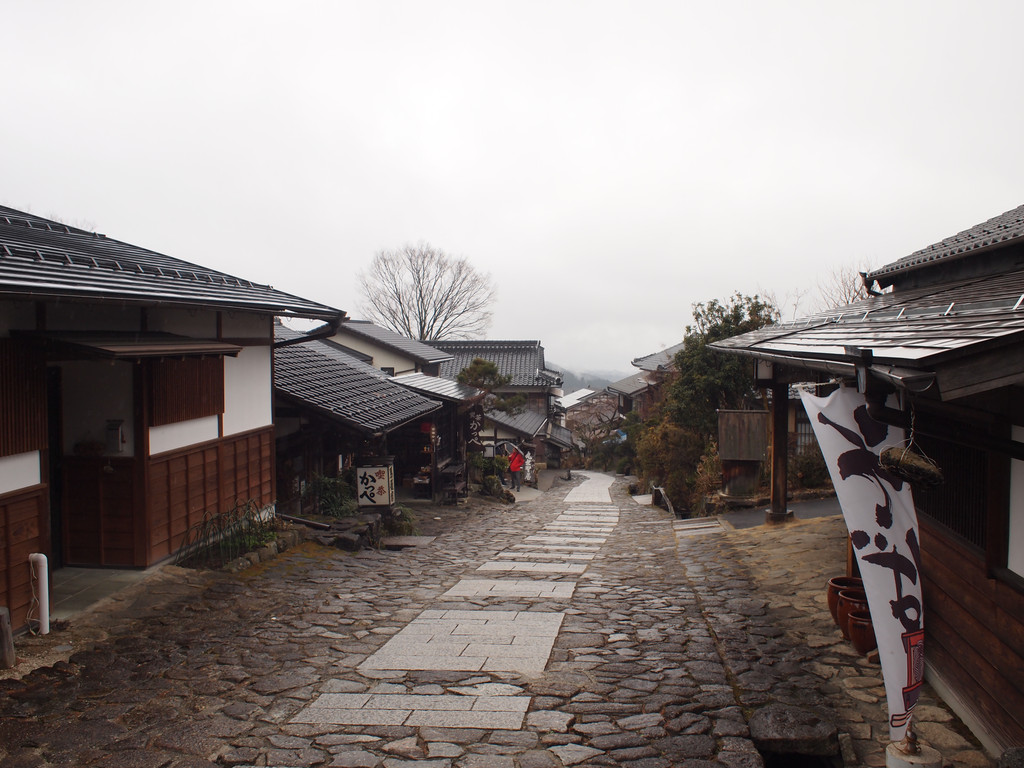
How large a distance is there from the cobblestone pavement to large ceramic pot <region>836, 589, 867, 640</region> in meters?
0.20

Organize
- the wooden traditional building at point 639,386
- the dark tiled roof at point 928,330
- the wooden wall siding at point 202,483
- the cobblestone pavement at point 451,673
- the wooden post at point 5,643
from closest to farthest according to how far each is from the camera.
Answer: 1. the dark tiled roof at point 928,330
2. the cobblestone pavement at point 451,673
3. the wooden post at point 5,643
4. the wooden wall siding at point 202,483
5. the wooden traditional building at point 639,386

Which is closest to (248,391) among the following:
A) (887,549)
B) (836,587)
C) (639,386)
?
(836,587)

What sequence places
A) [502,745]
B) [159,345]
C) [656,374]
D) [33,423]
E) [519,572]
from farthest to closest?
[656,374], [519,572], [159,345], [33,423], [502,745]

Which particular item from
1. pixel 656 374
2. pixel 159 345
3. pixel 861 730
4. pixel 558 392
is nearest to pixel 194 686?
pixel 159 345

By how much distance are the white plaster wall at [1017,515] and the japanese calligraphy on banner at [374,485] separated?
41.2 ft

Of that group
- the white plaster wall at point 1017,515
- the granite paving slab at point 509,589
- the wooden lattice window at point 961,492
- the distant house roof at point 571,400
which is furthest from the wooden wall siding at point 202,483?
the distant house roof at point 571,400

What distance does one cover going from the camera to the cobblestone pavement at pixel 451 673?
208 inches

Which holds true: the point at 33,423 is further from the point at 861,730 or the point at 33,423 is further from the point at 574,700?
the point at 861,730

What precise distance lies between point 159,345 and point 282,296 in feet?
14.4

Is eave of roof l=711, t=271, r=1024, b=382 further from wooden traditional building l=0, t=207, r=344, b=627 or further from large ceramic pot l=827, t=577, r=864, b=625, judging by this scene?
wooden traditional building l=0, t=207, r=344, b=627

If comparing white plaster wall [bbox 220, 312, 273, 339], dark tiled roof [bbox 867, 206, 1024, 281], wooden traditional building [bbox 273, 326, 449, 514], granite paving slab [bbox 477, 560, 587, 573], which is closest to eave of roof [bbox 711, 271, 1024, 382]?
dark tiled roof [bbox 867, 206, 1024, 281]

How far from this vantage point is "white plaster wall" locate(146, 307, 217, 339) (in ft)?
31.5

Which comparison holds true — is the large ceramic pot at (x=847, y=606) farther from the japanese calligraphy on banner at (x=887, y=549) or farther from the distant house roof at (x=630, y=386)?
the distant house roof at (x=630, y=386)

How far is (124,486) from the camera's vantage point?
9.09m
